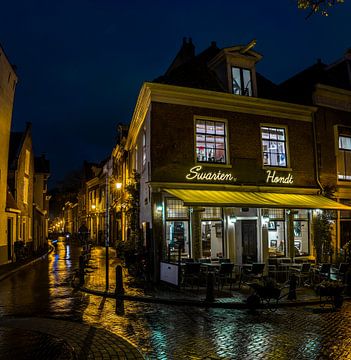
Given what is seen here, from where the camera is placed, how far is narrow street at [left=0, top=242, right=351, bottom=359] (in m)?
7.14

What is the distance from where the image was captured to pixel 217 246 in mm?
16250

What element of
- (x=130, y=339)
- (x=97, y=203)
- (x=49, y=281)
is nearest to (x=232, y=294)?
(x=130, y=339)

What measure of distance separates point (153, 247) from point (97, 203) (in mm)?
34209

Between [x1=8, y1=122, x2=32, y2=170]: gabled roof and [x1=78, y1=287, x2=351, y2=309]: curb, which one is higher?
[x1=8, y1=122, x2=32, y2=170]: gabled roof

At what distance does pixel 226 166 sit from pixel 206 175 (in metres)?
1.04

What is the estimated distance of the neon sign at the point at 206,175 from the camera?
1612 cm

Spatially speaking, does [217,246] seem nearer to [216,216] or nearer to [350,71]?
[216,216]

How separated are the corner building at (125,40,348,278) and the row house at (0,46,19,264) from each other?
8696mm

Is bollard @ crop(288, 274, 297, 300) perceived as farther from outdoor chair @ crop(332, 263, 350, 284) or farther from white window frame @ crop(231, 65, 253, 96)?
white window frame @ crop(231, 65, 253, 96)

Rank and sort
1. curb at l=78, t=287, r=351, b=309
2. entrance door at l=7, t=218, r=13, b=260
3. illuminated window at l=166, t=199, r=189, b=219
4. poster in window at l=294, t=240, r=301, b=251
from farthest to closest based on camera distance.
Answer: entrance door at l=7, t=218, r=13, b=260 < poster in window at l=294, t=240, r=301, b=251 < illuminated window at l=166, t=199, r=189, b=219 < curb at l=78, t=287, r=351, b=309

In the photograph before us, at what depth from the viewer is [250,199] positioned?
15430 mm

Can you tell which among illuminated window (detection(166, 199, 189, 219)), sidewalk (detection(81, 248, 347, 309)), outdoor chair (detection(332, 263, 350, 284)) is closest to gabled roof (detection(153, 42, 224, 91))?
illuminated window (detection(166, 199, 189, 219))

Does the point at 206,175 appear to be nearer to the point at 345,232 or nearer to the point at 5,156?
the point at 345,232

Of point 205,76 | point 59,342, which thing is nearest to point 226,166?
point 205,76
